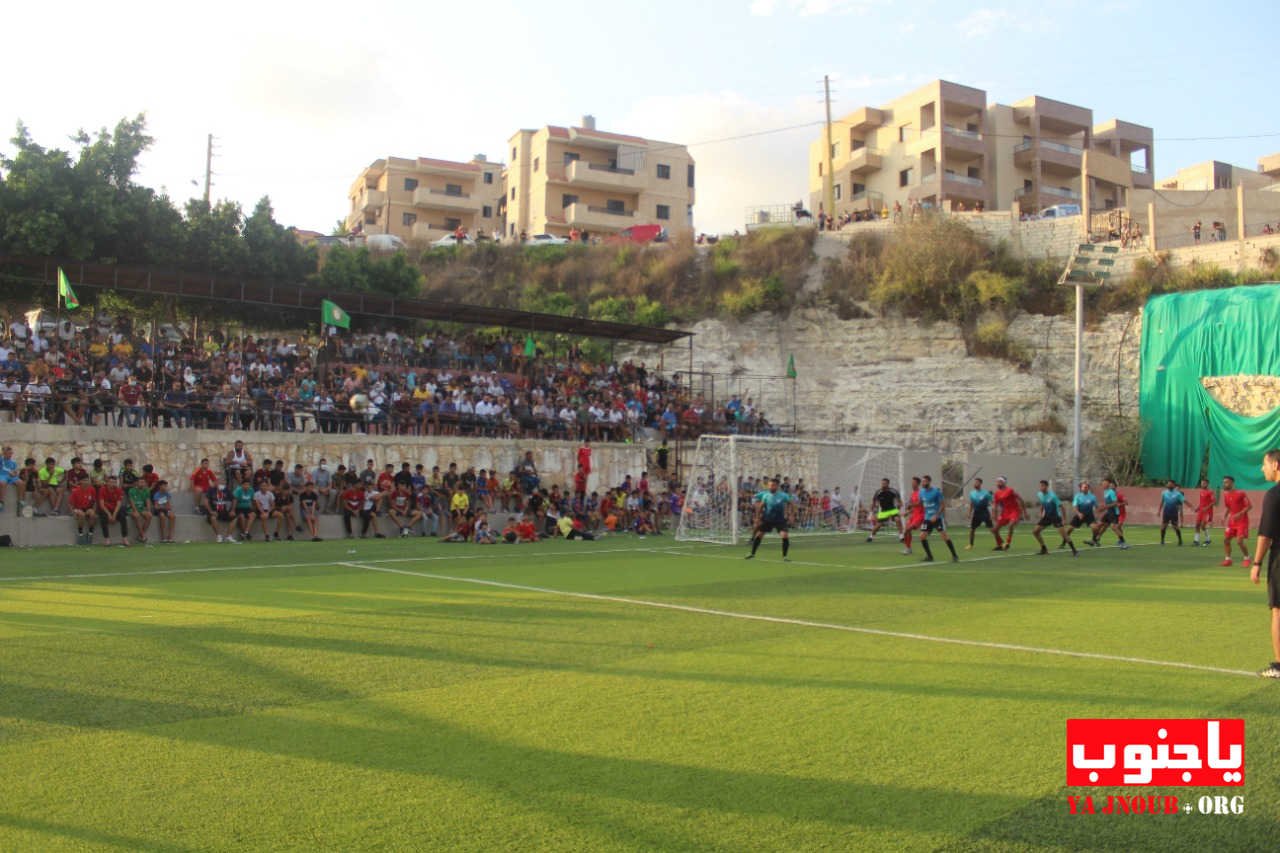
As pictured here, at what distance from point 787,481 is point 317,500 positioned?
575 inches

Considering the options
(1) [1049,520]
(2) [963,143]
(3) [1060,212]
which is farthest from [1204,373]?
(2) [963,143]

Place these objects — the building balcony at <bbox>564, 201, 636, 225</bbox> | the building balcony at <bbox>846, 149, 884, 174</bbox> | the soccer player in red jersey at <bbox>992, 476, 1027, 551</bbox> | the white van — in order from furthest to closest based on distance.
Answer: the building balcony at <bbox>564, 201, 636, 225</bbox>
the building balcony at <bbox>846, 149, 884, 174</bbox>
the white van
the soccer player in red jersey at <bbox>992, 476, 1027, 551</bbox>

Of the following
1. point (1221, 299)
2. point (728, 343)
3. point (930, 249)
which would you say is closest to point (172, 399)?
point (728, 343)

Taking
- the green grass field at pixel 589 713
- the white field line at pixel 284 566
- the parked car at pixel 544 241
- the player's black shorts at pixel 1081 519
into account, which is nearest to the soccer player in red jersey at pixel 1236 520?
the player's black shorts at pixel 1081 519

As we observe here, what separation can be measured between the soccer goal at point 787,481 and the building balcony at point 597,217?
36337mm

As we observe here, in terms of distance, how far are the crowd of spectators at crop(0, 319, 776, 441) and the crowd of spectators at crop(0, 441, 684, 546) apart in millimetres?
1355

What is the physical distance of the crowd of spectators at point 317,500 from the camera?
830 inches

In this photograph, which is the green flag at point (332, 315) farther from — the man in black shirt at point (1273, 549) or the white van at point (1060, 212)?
the white van at point (1060, 212)

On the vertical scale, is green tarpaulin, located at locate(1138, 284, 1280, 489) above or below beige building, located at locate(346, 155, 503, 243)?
below

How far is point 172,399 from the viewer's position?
82.8 feet

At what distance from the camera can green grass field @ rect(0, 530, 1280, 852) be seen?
4641 mm

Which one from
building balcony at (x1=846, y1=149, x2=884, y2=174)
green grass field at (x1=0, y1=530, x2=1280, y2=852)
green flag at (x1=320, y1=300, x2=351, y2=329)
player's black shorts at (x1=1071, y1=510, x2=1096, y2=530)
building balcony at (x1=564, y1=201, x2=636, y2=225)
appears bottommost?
green grass field at (x1=0, y1=530, x2=1280, y2=852)

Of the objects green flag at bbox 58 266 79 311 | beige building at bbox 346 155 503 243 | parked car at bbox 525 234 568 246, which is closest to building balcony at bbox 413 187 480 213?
beige building at bbox 346 155 503 243

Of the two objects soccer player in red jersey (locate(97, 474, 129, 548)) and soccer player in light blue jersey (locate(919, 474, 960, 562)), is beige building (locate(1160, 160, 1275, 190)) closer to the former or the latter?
soccer player in light blue jersey (locate(919, 474, 960, 562))
